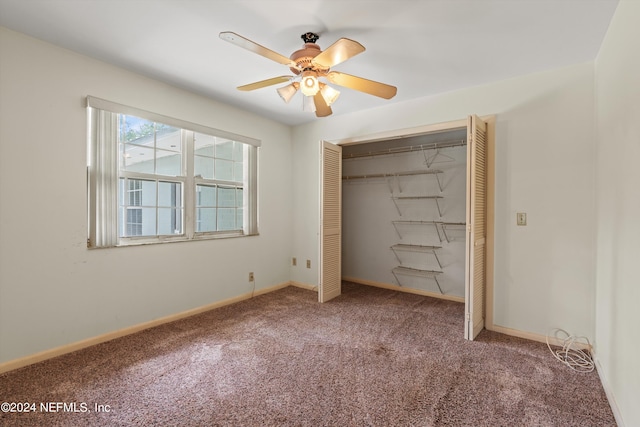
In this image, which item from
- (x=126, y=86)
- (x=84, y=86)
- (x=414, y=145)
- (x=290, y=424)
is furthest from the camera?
(x=414, y=145)

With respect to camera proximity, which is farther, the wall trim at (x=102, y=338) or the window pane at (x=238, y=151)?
the window pane at (x=238, y=151)

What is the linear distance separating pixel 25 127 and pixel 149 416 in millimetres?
2172

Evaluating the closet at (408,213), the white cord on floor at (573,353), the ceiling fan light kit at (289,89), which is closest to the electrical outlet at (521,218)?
the white cord on floor at (573,353)

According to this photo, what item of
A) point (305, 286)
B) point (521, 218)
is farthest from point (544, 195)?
point (305, 286)

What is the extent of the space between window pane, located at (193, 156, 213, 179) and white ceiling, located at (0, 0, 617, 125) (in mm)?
883

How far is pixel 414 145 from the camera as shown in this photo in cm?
422

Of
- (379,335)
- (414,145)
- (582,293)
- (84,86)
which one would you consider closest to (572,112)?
(582,293)

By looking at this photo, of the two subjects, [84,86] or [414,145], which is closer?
[84,86]

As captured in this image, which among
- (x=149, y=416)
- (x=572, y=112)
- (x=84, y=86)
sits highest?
(x=84, y=86)

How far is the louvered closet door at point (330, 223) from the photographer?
3629 mm

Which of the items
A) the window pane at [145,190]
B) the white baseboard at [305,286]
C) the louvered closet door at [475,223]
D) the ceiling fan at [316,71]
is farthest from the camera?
the white baseboard at [305,286]

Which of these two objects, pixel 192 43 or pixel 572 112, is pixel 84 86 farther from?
pixel 572 112

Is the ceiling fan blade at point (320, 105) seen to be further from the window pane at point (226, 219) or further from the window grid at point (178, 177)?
the window pane at point (226, 219)

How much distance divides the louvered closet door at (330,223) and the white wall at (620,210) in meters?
2.47
